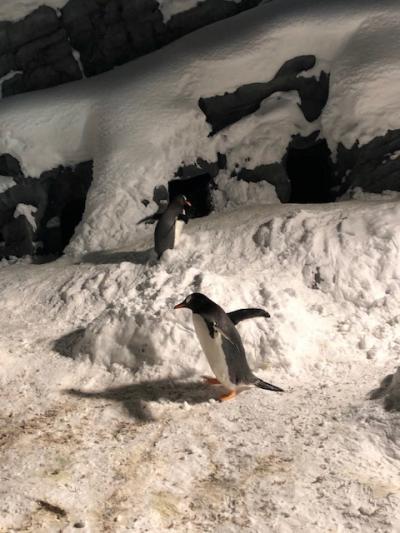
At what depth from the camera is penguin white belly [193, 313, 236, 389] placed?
348 centimetres

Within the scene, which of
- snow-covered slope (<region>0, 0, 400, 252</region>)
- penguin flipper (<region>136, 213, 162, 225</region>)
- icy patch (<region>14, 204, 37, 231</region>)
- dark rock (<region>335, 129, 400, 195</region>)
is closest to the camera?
penguin flipper (<region>136, 213, 162, 225</region>)

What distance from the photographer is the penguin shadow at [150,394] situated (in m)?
3.57

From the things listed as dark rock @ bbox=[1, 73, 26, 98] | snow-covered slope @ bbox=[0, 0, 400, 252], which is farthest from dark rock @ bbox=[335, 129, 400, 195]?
dark rock @ bbox=[1, 73, 26, 98]

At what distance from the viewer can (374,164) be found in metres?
5.92

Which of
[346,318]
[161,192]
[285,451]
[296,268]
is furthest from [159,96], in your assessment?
[285,451]

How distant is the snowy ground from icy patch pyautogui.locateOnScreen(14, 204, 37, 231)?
3.67 feet

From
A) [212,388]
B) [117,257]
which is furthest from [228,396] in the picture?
[117,257]

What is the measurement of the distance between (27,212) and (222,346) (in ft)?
13.4

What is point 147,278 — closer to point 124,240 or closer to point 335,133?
point 124,240

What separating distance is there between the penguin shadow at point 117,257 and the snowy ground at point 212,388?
0.12 feet

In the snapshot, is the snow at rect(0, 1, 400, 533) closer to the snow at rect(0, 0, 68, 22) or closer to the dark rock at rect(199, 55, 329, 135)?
the dark rock at rect(199, 55, 329, 135)

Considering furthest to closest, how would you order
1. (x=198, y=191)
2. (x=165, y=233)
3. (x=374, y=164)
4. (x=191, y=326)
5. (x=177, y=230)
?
(x=198, y=191) → (x=374, y=164) → (x=177, y=230) → (x=165, y=233) → (x=191, y=326)

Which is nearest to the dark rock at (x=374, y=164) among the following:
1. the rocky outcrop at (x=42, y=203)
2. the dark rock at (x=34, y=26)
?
the rocky outcrop at (x=42, y=203)

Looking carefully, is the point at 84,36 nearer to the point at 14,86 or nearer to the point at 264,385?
the point at 14,86
